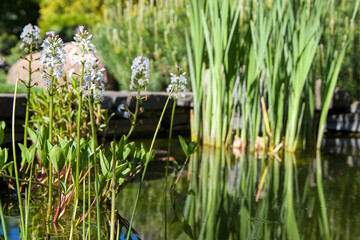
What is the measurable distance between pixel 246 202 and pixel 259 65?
140 cm

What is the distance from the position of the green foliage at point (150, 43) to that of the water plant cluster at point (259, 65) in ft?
7.09

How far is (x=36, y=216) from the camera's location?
174cm

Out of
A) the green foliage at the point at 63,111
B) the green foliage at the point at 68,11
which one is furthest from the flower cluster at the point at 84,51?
the green foliage at the point at 68,11

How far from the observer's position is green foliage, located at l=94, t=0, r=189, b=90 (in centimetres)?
596

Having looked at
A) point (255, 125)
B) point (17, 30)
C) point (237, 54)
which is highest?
point (17, 30)

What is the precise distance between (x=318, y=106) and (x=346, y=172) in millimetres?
2273

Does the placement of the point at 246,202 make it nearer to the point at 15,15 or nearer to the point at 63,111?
the point at 63,111

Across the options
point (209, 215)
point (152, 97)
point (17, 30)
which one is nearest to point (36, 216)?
point (209, 215)

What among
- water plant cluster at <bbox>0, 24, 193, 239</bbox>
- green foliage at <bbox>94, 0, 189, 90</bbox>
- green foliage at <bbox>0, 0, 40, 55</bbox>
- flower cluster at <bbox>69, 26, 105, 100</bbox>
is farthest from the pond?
green foliage at <bbox>0, 0, 40, 55</bbox>

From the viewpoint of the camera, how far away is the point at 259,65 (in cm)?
331

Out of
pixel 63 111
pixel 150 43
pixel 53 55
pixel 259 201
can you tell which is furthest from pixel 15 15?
pixel 53 55

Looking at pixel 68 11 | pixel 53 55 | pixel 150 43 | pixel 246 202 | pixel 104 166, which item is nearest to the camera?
pixel 53 55

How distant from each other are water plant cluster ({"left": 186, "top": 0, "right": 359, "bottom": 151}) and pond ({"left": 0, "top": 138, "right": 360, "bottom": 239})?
32 centimetres

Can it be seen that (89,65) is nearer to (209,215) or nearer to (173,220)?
(173,220)
